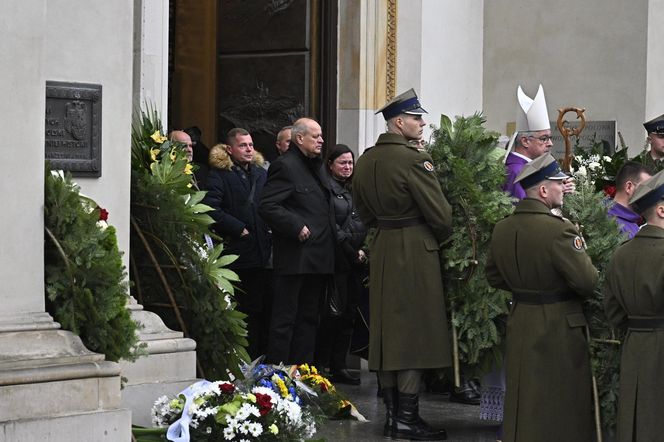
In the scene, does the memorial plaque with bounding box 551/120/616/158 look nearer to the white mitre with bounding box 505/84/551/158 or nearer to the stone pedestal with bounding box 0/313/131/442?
the white mitre with bounding box 505/84/551/158

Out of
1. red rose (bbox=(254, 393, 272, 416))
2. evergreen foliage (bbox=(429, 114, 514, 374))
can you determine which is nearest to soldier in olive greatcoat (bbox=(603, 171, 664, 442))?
evergreen foliage (bbox=(429, 114, 514, 374))

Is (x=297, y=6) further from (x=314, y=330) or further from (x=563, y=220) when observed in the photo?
(x=563, y=220)

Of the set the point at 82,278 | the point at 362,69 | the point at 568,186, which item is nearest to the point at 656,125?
the point at 568,186

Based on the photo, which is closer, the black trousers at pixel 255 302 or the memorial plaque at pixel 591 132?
the black trousers at pixel 255 302

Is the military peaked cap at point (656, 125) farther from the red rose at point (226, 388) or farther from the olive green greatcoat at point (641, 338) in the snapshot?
the red rose at point (226, 388)

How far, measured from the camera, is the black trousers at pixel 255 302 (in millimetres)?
10750

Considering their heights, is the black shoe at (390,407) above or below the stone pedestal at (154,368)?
below

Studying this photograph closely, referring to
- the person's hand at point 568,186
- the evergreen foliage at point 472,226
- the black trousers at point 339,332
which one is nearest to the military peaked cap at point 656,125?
the evergreen foliage at point 472,226

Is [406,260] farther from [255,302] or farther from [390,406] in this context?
[255,302]

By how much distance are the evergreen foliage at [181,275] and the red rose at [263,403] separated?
0.86m

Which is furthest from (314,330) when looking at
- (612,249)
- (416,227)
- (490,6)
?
(490,6)

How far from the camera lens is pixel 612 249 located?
7957mm

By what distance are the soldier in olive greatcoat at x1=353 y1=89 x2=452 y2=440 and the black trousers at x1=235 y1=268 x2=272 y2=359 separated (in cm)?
205

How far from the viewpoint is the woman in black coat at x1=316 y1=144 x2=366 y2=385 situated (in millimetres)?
10555
